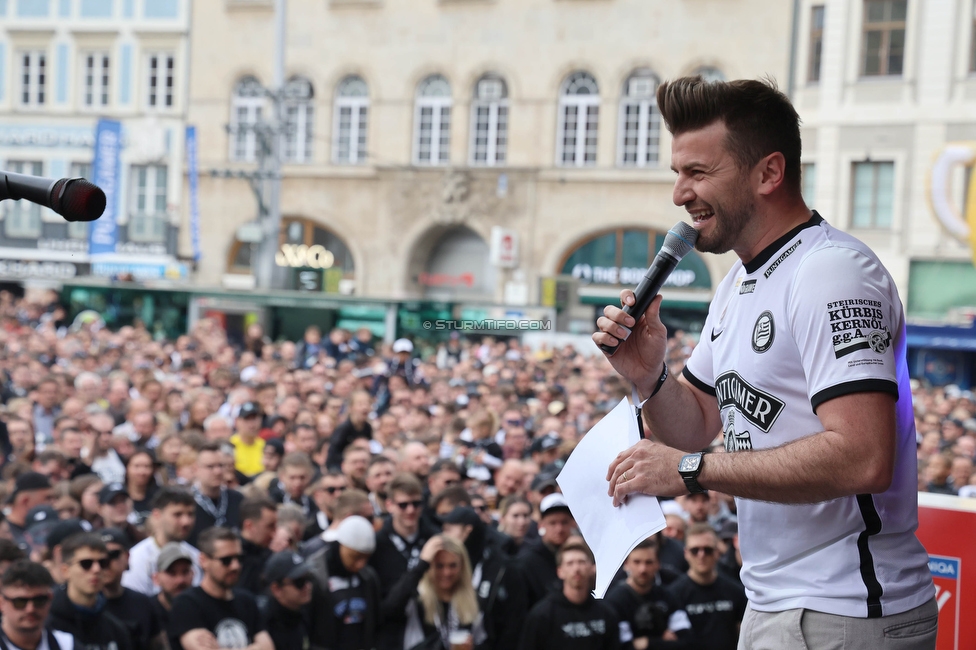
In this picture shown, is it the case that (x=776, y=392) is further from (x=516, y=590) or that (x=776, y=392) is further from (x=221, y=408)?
(x=221, y=408)

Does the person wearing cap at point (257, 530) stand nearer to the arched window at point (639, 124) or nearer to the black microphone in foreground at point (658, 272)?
the black microphone in foreground at point (658, 272)

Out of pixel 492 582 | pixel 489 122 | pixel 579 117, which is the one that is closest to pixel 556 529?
pixel 492 582

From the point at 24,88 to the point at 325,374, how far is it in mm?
26404

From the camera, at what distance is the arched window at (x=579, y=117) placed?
32250 millimetres

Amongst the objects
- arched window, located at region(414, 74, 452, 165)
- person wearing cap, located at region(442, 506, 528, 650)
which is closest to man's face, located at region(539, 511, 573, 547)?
person wearing cap, located at region(442, 506, 528, 650)

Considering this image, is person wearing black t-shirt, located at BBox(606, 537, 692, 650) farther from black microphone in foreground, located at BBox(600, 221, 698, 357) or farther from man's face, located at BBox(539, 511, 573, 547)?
black microphone in foreground, located at BBox(600, 221, 698, 357)

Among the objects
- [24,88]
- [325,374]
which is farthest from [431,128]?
[325,374]

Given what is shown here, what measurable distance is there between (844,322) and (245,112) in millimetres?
34535

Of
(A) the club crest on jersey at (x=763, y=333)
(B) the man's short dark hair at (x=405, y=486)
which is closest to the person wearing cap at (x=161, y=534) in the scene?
(B) the man's short dark hair at (x=405, y=486)

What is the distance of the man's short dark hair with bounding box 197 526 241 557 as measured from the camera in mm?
5766

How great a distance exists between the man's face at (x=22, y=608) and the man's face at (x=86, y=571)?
0.51m

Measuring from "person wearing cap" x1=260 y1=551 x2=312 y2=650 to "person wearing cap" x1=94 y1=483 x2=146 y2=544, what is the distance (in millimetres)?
1410

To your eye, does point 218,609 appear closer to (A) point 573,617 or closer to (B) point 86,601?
(B) point 86,601

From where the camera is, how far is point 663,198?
3120 cm
